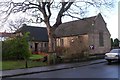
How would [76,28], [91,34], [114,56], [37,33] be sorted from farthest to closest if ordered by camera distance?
1. [37,33]
2. [76,28]
3. [91,34]
4. [114,56]

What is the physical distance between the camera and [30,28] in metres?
64.2

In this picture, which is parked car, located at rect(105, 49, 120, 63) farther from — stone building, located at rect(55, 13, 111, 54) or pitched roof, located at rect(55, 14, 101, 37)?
pitched roof, located at rect(55, 14, 101, 37)

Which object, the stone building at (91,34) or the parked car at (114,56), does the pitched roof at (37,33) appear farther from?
the parked car at (114,56)

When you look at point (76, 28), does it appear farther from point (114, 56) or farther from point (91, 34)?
point (114, 56)

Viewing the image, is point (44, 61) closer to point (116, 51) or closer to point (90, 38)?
point (116, 51)

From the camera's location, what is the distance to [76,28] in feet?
188

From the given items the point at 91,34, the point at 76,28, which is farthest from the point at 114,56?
the point at 76,28

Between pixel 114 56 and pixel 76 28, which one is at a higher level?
pixel 76 28

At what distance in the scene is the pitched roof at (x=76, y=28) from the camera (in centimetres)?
5346

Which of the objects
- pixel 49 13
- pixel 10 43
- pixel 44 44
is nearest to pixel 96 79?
pixel 49 13

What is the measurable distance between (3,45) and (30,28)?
102 feet

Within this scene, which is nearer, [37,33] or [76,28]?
[76,28]

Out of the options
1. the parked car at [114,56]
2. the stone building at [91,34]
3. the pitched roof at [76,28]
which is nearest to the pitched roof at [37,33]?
the pitched roof at [76,28]

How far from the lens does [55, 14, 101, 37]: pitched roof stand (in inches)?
2105
